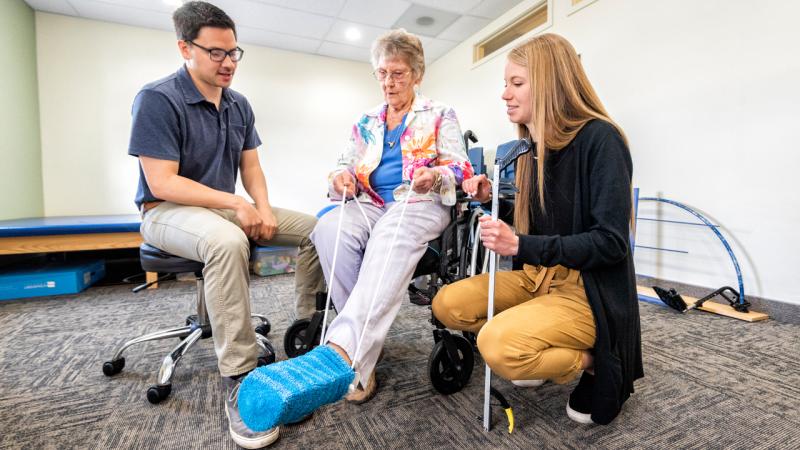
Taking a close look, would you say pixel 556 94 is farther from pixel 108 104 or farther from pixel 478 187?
pixel 108 104

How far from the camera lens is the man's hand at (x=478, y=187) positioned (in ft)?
4.07

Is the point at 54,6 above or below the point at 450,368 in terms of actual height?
above

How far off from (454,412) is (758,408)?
100cm

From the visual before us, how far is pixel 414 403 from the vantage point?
4.03ft

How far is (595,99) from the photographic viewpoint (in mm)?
1058

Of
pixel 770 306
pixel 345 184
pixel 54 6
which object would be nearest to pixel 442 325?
pixel 345 184

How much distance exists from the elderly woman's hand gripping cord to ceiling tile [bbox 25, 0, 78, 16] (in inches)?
186

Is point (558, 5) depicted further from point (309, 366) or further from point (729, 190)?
point (309, 366)

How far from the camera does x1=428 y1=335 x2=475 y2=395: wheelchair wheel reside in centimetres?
124

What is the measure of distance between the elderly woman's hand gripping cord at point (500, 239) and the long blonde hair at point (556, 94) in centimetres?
25

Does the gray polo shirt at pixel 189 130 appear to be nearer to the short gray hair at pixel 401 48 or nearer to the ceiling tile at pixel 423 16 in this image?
the short gray hair at pixel 401 48

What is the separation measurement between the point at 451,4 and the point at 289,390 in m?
3.87

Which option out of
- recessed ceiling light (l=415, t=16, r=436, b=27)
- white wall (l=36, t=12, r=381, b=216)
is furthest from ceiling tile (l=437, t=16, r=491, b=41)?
Answer: white wall (l=36, t=12, r=381, b=216)

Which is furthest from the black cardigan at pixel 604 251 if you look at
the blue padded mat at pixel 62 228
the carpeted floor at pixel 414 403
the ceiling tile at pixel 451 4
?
the ceiling tile at pixel 451 4
